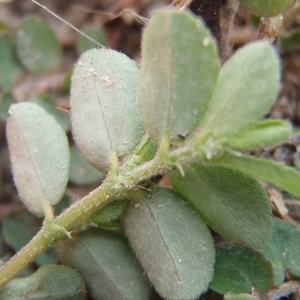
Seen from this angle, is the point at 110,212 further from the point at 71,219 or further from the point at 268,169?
the point at 268,169

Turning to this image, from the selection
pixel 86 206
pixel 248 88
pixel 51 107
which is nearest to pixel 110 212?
pixel 86 206

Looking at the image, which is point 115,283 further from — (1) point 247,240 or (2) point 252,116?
(2) point 252,116

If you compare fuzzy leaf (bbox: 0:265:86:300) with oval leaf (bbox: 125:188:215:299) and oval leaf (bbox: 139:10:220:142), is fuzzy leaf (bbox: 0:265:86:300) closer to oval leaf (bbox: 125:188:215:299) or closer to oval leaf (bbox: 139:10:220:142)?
oval leaf (bbox: 125:188:215:299)

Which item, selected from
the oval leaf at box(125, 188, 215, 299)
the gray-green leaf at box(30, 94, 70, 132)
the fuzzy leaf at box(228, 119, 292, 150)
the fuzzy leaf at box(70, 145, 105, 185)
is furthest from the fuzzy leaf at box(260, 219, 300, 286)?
the gray-green leaf at box(30, 94, 70, 132)

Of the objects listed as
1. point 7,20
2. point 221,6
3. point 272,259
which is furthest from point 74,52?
point 272,259

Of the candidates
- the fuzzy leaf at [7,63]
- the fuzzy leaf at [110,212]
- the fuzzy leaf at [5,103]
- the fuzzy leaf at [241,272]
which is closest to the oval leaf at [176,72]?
the fuzzy leaf at [110,212]

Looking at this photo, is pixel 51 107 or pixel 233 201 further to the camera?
Result: pixel 51 107

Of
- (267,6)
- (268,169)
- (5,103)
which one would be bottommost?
(5,103)

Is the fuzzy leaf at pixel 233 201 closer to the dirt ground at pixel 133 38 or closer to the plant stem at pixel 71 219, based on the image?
the plant stem at pixel 71 219
